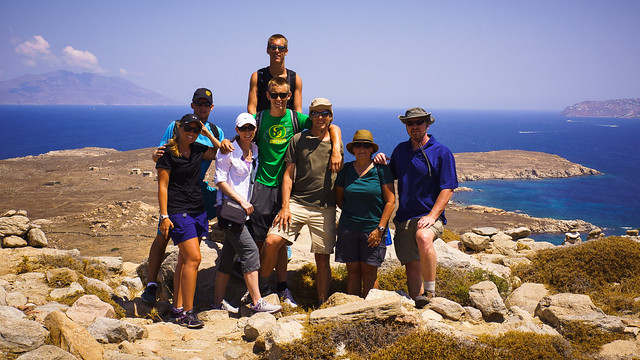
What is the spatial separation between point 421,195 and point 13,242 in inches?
457

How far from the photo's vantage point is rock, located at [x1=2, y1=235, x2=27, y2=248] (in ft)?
40.2

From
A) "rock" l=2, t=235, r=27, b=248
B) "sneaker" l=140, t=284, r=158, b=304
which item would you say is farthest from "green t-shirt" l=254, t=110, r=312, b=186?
"rock" l=2, t=235, r=27, b=248

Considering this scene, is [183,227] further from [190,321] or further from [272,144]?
[272,144]

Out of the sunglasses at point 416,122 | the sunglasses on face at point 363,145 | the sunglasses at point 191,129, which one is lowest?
the sunglasses on face at point 363,145

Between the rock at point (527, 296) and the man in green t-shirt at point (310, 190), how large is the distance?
3552 mm

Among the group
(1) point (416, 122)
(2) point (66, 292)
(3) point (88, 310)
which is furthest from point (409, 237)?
(2) point (66, 292)

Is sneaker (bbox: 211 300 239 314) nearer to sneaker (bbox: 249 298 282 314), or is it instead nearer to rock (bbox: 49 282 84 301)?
sneaker (bbox: 249 298 282 314)

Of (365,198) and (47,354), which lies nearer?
(47,354)

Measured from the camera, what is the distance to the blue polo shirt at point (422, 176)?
6254 millimetres

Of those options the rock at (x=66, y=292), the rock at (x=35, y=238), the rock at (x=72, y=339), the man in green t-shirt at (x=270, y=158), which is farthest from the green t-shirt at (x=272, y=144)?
the rock at (x=35, y=238)

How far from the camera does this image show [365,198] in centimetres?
637

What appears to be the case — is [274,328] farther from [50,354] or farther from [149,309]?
[149,309]

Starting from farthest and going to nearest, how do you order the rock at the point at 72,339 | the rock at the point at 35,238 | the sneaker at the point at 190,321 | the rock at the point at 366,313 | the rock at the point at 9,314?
1. the rock at the point at 35,238
2. the sneaker at the point at 190,321
3. the rock at the point at 366,313
4. the rock at the point at 9,314
5. the rock at the point at 72,339

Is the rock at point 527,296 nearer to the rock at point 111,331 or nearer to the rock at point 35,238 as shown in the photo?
the rock at point 111,331
